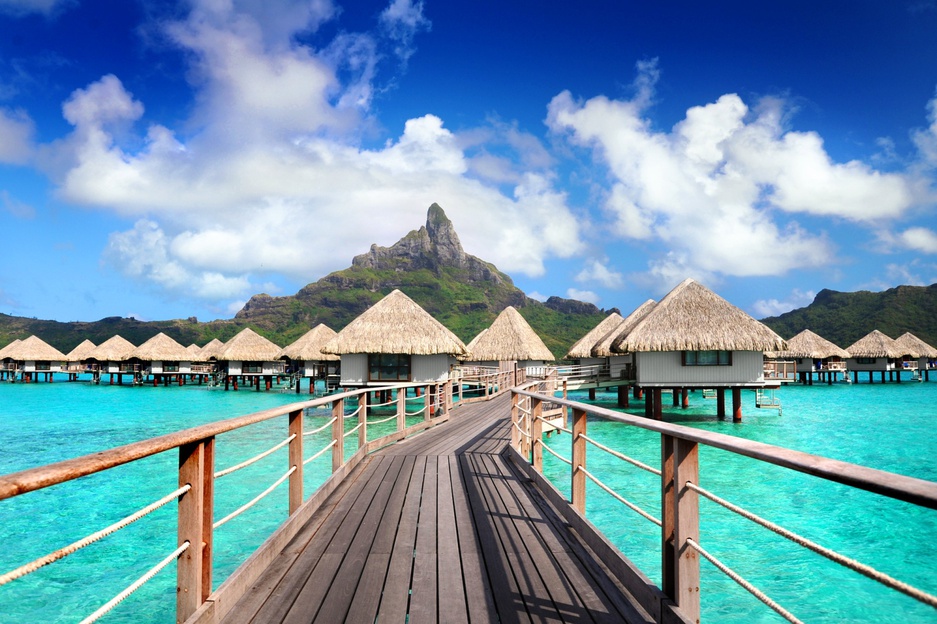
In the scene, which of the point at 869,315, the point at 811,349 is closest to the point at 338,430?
the point at 811,349

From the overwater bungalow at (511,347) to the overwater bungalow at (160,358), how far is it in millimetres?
29888

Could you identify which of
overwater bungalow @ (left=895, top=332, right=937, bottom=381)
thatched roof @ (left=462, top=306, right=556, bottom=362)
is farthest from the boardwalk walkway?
overwater bungalow @ (left=895, top=332, right=937, bottom=381)

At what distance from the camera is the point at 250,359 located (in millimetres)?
43781

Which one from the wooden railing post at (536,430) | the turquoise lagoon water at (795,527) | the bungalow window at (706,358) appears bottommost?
the turquoise lagoon water at (795,527)

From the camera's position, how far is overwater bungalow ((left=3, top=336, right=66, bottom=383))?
53719 millimetres

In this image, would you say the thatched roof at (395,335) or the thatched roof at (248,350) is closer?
the thatched roof at (395,335)

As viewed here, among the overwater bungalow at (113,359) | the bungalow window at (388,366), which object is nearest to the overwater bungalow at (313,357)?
the bungalow window at (388,366)

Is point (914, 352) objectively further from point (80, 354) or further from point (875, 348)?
point (80, 354)

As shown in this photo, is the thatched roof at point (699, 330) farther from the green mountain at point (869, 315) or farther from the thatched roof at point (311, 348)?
the green mountain at point (869, 315)

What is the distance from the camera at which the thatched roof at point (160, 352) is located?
163 ft

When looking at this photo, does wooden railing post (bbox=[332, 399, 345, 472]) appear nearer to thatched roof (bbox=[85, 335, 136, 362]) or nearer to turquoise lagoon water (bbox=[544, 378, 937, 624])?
turquoise lagoon water (bbox=[544, 378, 937, 624])

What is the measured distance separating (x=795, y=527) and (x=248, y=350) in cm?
4128

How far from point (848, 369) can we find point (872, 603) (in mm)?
50450

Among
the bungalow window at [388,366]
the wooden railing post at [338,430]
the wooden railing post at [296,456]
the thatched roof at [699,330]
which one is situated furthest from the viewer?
the bungalow window at [388,366]
